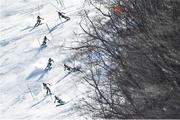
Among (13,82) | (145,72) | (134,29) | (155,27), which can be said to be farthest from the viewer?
(13,82)

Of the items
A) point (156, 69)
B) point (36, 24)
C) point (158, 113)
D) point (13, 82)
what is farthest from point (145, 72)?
point (36, 24)

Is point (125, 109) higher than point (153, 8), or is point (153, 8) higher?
point (153, 8)

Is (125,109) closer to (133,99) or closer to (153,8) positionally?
(133,99)

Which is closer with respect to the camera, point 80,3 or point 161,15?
point 161,15

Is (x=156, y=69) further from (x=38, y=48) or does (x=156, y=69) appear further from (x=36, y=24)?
(x=36, y=24)

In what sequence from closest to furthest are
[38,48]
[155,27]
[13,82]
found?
[155,27], [13,82], [38,48]

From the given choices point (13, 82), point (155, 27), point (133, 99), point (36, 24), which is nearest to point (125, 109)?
point (133, 99)

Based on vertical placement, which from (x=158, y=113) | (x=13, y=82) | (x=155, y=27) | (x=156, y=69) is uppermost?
(x=13, y=82)
